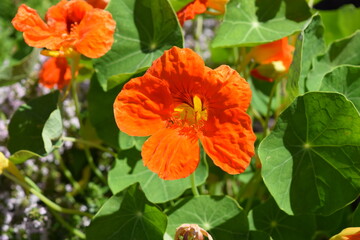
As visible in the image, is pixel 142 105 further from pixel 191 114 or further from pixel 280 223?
pixel 280 223

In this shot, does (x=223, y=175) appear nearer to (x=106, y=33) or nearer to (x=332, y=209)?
(x=332, y=209)

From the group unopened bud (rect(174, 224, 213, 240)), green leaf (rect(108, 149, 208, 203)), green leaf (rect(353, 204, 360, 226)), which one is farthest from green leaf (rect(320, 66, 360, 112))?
unopened bud (rect(174, 224, 213, 240))

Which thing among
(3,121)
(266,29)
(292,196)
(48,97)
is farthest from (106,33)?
(3,121)

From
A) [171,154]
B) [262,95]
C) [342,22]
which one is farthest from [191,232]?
[342,22]

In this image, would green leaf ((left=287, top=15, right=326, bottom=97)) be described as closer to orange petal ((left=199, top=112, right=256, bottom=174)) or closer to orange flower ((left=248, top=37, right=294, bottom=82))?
orange flower ((left=248, top=37, right=294, bottom=82))

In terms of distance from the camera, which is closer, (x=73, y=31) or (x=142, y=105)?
(x=142, y=105)

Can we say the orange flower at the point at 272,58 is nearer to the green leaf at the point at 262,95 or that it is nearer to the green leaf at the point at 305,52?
the green leaf at the point at 305,52
